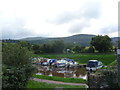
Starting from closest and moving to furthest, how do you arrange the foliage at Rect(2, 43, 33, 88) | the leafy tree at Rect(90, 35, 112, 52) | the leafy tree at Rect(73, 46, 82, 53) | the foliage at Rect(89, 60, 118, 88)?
the foliage at Rect(89, 60, 118, 88), the foliage at Rect(2, 43, 33, 88), the leafy tree at Rect(90, 35, 112, 52), the leafy tree at Rect(73, 46, 82, 53)

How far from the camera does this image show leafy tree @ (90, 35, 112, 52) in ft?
138

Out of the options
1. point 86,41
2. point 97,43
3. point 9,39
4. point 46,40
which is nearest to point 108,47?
point 97,43

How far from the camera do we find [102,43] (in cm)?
4203

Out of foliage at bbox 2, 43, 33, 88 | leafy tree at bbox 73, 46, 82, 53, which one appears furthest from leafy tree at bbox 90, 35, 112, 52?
foliage at bbox 2, 43, 33, 88

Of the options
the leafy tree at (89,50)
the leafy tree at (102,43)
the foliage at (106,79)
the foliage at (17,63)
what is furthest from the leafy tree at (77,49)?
the foliage at (106,79)

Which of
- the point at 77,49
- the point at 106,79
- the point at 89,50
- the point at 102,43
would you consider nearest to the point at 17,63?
the point at 106,79

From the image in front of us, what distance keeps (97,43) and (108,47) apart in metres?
3.07

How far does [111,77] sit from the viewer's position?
6.52 meters

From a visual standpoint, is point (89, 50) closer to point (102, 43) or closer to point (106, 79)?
point (102, 43)

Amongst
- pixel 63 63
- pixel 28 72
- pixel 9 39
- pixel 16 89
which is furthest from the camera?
pixel 63 63

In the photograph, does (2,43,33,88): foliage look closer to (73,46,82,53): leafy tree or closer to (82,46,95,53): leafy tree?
(82,46,95,53): leafy tree

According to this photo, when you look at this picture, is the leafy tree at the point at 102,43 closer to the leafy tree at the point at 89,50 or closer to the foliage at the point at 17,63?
the leafy tree at the point at 89,50

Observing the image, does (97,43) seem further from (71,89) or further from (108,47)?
(71,89)

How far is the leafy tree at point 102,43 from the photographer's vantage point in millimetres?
42044
